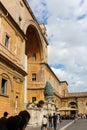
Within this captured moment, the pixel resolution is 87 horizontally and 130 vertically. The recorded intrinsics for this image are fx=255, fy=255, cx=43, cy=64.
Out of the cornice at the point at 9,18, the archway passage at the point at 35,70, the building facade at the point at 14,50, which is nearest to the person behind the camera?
the cornice at the point at 9,18

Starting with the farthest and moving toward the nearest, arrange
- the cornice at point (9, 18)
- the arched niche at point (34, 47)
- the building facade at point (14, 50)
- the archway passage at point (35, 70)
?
1. the archway passage at point (35, 70)
2. the arched niche at point (34, 47)
3. the building facade at point (14, 50)
4. the cornice at point (9, 18)

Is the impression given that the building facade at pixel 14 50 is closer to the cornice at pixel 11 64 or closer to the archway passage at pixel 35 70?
the cornice at pixel 11 64

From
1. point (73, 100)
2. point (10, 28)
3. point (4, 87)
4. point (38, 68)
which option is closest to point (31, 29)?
point (38, 68)

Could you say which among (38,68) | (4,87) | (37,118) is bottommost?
(37,118)

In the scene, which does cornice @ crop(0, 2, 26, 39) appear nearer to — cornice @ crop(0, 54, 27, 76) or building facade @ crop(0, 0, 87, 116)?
building facade @ crop(0, 0, 87, 116)

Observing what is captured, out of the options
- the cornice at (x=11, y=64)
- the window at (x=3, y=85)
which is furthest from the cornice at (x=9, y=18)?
the window at (x=3, y=85)

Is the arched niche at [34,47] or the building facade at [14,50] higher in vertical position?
the arched niche at [34,47]

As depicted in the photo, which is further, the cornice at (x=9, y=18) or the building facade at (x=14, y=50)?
the building facade at (x=14, y=50)

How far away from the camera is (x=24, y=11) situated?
30016mm

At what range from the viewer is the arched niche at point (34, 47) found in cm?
3997

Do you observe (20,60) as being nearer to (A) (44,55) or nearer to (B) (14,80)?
(B) (14,80)

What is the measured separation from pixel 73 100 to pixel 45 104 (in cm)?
4518

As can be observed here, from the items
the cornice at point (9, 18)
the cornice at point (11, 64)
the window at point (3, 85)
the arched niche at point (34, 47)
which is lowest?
the window at point (3, 85)

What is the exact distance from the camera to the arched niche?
40.0 metres
